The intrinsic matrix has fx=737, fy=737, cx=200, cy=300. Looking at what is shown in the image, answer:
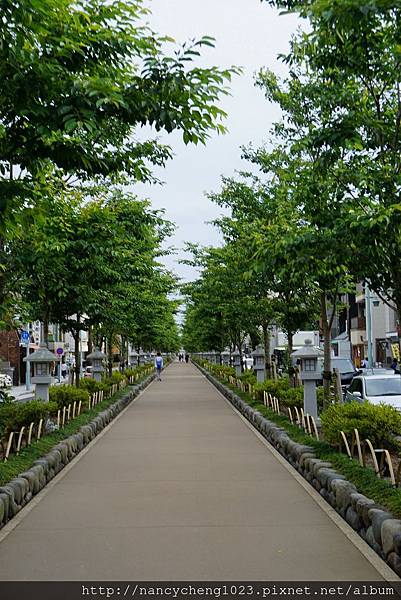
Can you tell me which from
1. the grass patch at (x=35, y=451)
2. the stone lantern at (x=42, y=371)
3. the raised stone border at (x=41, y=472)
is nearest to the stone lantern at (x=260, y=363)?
the grass patch at (x=35, y=451)

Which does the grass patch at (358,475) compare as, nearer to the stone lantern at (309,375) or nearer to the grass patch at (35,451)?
the stone lantern at (309,375)

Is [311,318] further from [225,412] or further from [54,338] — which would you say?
[54,338]

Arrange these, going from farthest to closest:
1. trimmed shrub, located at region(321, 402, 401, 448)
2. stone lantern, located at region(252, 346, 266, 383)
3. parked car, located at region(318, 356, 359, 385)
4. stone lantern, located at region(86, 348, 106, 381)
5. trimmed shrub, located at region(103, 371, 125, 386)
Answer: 1. parked car, located at region(318, 356, 359, 385)
2. stone lantern, located at region(86, 348, 106, 381)
3. trimmed shrub, located at region(103, 371, 125, 386)
4. stone lantern, located at region(252, 346, 266, 383)
5. trimmed shrub, located at region(321, 402, 401, 448)

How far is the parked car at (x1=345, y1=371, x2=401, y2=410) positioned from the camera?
18062mm

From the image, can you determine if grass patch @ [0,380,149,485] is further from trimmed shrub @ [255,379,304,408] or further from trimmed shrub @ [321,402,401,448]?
trimmed shrub @ [255,379,304,408]

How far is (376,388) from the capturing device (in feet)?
61.2

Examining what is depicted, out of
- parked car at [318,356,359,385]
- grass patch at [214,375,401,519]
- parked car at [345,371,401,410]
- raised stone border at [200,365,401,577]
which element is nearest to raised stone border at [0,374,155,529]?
raised stone border at [200,365,401,577]

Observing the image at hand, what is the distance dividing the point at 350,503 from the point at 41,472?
451 centimetres

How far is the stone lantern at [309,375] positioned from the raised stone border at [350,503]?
213 cm

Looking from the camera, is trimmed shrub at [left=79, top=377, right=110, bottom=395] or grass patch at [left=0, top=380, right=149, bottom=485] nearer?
grass patch at [left=0, top=380, right=149, bottom=485]

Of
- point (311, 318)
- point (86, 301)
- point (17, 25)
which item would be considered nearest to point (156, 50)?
point (17, 25)

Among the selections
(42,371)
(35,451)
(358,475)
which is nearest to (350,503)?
(358,475)

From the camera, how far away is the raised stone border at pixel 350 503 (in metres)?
6.36

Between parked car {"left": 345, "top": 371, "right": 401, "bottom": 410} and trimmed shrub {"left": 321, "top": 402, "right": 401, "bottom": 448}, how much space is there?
6.39 metres
